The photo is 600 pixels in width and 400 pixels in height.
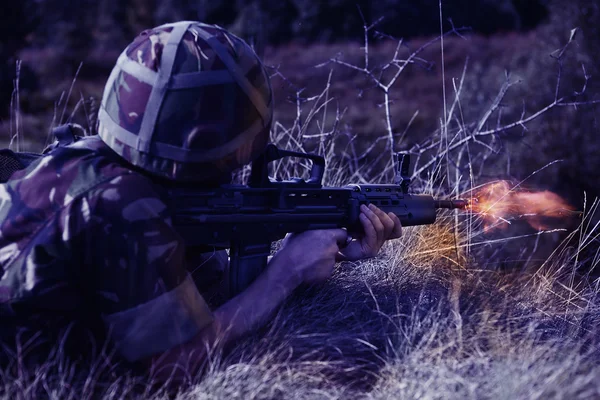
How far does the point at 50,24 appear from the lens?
1123 inches

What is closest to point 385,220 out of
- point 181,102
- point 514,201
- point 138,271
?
point 181,102

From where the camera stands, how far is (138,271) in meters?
2.11

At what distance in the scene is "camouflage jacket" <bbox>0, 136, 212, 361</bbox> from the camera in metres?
2.11

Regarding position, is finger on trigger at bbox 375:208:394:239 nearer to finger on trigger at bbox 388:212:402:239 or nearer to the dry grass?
finger on trigger at bbox 388:212:402:239

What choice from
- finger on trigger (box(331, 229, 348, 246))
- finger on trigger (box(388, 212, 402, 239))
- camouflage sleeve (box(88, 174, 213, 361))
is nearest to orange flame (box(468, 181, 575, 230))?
finger on trigger (box(388, 212, 402, 239))

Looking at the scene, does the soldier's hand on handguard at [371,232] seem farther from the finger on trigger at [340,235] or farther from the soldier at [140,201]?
the soldier at [140,201]

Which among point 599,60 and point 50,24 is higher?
point 599,60

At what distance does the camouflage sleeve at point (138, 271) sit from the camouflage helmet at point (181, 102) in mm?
151

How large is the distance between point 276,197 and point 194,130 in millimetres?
580

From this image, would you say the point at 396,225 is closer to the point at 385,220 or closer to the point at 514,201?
the point at 385,220

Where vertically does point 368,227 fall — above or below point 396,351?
above

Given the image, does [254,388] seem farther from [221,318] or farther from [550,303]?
[550,303]

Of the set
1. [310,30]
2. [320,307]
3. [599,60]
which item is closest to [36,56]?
[310,30]

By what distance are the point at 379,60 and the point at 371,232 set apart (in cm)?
1846
